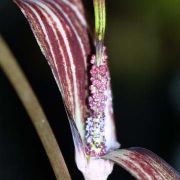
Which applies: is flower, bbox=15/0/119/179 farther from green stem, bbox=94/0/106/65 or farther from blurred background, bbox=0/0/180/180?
blurred background, bbox=0/0/180/180

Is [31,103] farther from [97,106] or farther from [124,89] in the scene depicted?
[124,89]

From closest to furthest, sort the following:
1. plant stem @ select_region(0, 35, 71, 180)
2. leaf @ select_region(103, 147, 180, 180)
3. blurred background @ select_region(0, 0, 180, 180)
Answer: plant stem @ select_region(0, 35, 71, 180)
leaf @ select_region(103, 147, 180, 180)
blurred background @ select_region(0, 0, 180, 180)

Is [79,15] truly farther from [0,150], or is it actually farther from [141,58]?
[141,58]

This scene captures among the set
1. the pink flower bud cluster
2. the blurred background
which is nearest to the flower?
the pink flower bud cluster

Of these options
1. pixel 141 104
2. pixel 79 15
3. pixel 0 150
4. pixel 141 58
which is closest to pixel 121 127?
pixel 141 104

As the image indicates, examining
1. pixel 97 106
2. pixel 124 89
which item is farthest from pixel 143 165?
pixel 124 89

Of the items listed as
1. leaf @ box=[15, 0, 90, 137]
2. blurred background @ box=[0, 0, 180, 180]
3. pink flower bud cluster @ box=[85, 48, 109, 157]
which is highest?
leaf @ box=[15, 0, 90, 137]

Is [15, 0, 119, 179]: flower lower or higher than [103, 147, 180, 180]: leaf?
higher

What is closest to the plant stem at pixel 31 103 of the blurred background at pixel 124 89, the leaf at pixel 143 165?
the leaf at pixel 143 165
